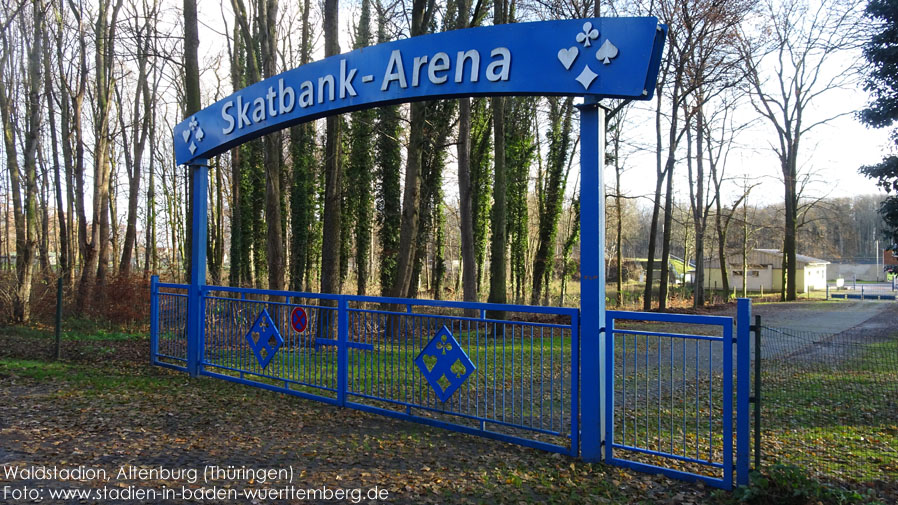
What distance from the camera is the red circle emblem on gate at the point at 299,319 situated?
302 inches

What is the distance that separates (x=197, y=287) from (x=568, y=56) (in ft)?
22.0

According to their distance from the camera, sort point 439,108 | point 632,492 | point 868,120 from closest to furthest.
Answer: point 632,492 < point 868,120 < point 439,108

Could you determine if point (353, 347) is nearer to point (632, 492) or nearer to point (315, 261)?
point (632, 492)

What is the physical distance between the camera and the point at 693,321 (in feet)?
16.1

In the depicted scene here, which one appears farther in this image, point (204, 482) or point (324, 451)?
point (324, 451)

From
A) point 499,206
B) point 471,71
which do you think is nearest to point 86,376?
point 471,71

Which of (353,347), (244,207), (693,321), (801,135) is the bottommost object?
(353,347)

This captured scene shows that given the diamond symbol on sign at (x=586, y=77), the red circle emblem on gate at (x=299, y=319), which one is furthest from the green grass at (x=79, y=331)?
the diamond symbol on sign at (x=586, y=77)

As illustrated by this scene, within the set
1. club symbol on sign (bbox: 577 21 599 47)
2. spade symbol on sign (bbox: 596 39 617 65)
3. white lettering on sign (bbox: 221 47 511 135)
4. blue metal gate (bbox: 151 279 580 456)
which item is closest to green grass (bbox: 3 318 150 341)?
blue metal gate (bbox: 151 279 580 456)

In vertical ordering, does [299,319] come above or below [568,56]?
below

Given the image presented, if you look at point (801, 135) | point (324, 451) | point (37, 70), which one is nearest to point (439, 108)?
point (37, 70)

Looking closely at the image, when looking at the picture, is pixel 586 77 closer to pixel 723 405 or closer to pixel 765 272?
pixel 723 405

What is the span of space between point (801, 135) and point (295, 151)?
29.3m

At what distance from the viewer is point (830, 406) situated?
7.39 metres
